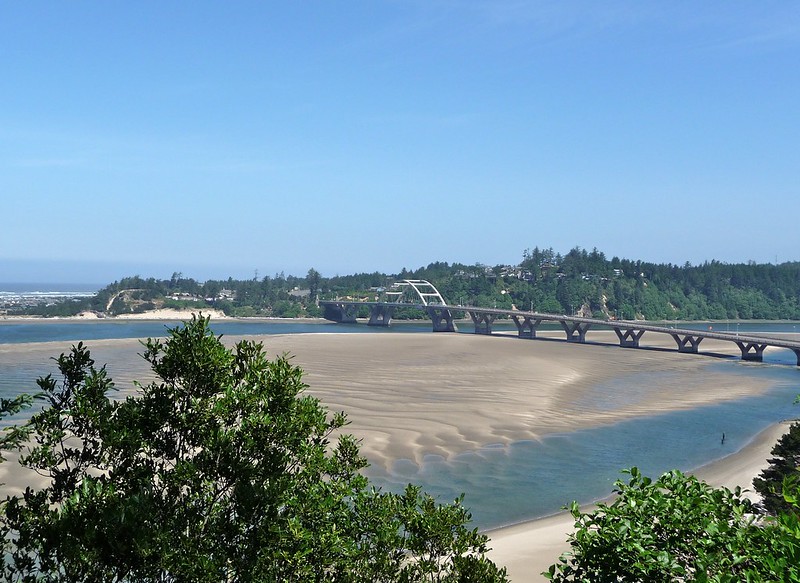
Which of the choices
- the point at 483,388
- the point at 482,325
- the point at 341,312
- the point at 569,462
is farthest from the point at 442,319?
the point at 569,462

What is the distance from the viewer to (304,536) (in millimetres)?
9484

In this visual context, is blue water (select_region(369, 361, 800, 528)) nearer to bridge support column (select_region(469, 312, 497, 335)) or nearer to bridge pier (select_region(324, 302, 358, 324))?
bridge support column (select_region(469, 312, 497, 335))

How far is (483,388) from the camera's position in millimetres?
59125

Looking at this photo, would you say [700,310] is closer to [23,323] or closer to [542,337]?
[542,337]

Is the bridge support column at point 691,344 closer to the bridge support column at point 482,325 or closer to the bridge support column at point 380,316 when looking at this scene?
the bridge support column at point 482,325

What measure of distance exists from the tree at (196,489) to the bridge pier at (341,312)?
151 metres

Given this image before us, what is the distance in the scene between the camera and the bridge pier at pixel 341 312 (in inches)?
6464

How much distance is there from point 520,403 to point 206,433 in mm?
44291

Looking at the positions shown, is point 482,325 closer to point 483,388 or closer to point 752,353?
point 752,353

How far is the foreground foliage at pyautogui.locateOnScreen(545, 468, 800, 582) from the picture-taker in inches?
305

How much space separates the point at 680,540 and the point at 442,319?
126975mm

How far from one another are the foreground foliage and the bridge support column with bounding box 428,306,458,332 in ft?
402

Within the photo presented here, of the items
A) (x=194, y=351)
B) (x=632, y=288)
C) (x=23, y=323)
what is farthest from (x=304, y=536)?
(x=632, y=288)

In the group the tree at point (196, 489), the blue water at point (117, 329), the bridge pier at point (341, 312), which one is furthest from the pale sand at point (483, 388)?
the bridge pier at point (341, 312)
